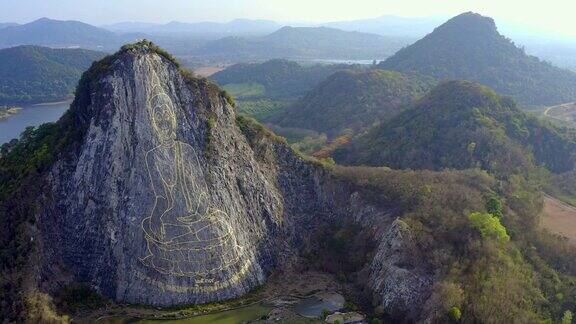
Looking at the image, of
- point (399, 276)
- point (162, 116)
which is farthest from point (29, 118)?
point (399, 276)

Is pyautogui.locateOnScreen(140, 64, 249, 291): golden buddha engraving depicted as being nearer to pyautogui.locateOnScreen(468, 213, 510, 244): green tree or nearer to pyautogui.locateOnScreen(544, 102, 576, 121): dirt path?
pyautogui.locateOnScreen(468, 213, 510, 244): green tree

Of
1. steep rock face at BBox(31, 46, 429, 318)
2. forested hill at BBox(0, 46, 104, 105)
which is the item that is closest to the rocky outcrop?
steep rock face at BBox(31, 46, 429, 318)

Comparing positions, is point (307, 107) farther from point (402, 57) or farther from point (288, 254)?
point (288, 254)

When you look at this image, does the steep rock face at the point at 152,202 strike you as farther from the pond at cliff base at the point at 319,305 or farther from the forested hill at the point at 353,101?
the forested hill at the point at 353,101

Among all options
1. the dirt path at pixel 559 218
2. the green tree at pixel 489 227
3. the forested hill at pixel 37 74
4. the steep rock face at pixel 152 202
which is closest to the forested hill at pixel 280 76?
the forested hill at pixel 37 74

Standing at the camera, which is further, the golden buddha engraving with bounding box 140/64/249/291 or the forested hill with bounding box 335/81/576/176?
the forested hill with bounding box 335/81/576/176

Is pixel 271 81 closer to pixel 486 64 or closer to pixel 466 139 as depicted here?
pixel 486 64
